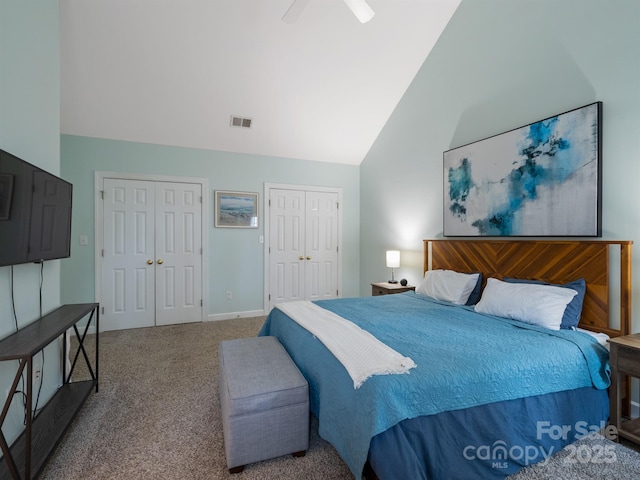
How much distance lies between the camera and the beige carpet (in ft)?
5.34

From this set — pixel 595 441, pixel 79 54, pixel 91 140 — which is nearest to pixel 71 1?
pixel 79 54

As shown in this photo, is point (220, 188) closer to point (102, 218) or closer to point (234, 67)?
point (102, 218)

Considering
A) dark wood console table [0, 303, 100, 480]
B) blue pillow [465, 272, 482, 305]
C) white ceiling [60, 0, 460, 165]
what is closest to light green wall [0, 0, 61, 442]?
dark wood console table [0, 303, 100, 480]

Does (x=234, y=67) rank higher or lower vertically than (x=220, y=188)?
higher

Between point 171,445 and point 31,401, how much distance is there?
2.59 feet

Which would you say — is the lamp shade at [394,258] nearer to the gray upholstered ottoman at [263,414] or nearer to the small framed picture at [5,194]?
the gray upholstered ottoman at [263,414]

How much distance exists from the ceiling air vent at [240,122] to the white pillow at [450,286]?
2.99 metres

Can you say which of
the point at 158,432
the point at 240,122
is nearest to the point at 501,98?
the point at 240,122

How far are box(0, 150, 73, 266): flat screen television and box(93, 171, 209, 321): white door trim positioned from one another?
5.97ft

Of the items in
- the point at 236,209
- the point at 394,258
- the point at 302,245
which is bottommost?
the point at 394,258

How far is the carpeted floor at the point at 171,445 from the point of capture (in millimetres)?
1614

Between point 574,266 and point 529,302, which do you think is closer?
point 529,302

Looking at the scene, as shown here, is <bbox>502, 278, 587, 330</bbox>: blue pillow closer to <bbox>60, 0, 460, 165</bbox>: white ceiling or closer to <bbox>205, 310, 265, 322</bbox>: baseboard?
<bbox>60, 0, 460, 165</bbox>: white ceiling

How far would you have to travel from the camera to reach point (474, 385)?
57.2 inches
